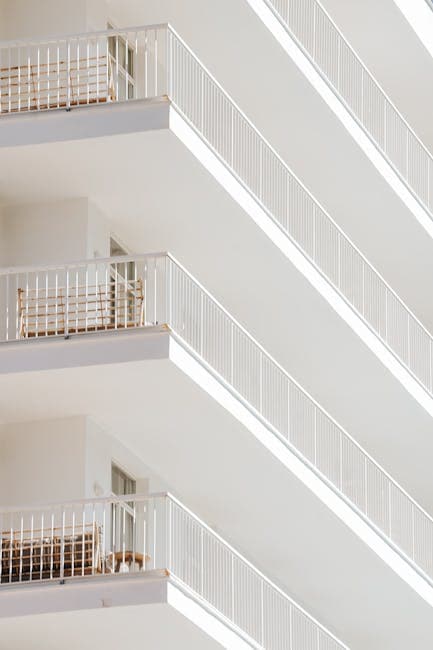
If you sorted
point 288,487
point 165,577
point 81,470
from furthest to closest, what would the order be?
point 288,487, point 81,470, point 165,577

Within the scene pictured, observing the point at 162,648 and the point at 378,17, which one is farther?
the point at 378,17

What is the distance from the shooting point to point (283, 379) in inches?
1635

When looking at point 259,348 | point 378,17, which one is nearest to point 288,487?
point 259,348

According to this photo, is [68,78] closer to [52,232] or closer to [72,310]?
[52,232]

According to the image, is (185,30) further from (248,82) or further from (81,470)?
(81,470)

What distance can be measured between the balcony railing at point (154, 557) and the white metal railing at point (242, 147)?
493cm

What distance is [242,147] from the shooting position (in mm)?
40000

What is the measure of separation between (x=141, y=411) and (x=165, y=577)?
3201 mm

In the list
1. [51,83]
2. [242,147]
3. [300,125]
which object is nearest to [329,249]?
[300,125]

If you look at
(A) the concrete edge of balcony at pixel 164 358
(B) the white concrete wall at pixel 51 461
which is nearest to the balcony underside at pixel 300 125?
(A) the concrete edge of balcony at pixel 164 358

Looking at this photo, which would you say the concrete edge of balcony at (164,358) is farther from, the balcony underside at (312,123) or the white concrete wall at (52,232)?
the balcony underside at (312,123)

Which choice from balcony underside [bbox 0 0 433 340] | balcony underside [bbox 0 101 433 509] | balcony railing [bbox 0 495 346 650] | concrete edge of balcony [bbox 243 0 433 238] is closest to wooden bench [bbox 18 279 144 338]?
balcony underside [bbox 0 101 433 509]

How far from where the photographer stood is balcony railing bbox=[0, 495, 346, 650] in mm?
35281

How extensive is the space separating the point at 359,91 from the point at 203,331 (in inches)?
334
